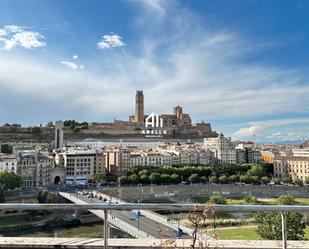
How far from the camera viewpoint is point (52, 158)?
122ft

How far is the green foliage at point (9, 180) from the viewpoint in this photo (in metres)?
27.6

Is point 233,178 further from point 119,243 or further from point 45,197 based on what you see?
point 119,243

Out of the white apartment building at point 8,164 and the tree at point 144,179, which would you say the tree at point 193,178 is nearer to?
the tree at point 144,179

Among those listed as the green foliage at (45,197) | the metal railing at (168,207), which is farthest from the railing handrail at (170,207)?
the green foliage at (45,197)

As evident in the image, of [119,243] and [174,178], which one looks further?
[174,178]

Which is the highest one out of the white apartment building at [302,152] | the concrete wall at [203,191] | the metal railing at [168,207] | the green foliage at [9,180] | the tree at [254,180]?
the white apartment building at [302,152]

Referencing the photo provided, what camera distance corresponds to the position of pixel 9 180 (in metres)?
28.1

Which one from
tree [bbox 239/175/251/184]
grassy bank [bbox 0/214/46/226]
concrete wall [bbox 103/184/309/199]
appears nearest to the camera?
grassy bank [bbox 0/214/46/226]

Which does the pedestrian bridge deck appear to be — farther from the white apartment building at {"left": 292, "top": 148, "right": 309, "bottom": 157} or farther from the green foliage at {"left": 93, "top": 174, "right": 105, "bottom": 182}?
the white apartment building at {"left": 292, "top": 148, "right": 309, "bottom": 157}

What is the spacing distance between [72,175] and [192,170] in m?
11.7

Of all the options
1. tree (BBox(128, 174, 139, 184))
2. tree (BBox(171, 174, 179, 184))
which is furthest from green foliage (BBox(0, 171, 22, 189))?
tree (BBox(171, 174, 179, 184))

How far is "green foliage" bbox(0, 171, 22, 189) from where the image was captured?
27.6m

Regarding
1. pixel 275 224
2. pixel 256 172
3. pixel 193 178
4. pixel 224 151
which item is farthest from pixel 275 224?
pixel 224 151

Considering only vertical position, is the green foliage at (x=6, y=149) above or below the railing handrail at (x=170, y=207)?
above
